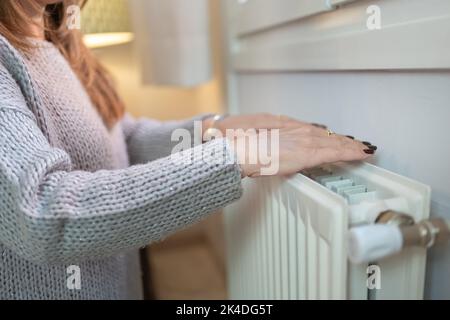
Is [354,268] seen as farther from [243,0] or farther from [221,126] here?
[243,0]

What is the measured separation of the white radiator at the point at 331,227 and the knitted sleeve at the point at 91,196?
0.29ft

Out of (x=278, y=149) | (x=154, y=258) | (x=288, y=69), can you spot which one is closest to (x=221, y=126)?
(x=288, y=69)

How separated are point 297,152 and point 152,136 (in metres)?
0.43

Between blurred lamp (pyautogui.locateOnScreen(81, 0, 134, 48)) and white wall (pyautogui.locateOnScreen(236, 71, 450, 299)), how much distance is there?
72 centimetres

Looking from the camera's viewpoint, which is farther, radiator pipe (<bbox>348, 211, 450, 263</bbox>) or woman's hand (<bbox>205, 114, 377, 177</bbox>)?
woman's hand (<bbox>205, 114, 377, 177</bbox>)

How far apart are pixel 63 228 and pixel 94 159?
0.76 feet

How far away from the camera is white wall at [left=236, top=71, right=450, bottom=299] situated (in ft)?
1.46

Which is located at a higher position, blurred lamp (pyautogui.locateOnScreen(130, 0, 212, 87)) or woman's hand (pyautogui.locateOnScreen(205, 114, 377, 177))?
blurred lamp (pyautogui.locateOnScreen(130, 0, 212, 87))

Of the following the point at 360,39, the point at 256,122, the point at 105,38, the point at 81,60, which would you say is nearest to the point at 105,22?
the point at 105,38

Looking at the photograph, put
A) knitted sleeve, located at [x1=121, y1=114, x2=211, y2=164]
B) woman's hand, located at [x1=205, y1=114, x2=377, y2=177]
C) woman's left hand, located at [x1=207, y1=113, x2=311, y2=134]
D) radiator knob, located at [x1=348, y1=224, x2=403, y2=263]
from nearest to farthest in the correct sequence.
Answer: radiator knob, located at [x1=348, y1=224, x2=403, y2=263] → woman's hand, located at [x1=205, y1=114, x2=377, y2=177] → woman's left hand, located at [x1=207, y1=113, x2=311, y2=134] → knitted sleeve, located at [x1=121, y1=114, x2=211, y2=164]

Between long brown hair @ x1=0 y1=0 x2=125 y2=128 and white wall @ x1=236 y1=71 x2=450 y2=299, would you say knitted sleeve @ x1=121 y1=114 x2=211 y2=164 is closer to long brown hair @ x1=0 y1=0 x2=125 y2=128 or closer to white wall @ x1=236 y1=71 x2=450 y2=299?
long brown hair @ x1=0 y1=0 x2=125 y2=128

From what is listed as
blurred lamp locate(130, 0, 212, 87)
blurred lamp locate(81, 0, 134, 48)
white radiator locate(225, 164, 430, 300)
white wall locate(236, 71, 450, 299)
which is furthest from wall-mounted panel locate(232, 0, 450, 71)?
blurred lamp locate(81, 0, 134, 48)

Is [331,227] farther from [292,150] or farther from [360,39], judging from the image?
[360,39]

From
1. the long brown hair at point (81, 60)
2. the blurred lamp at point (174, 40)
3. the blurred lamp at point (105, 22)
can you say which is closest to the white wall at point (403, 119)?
the long brown hair at point (81, 60)
